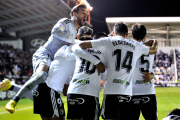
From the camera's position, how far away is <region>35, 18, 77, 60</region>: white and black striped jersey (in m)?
3.90

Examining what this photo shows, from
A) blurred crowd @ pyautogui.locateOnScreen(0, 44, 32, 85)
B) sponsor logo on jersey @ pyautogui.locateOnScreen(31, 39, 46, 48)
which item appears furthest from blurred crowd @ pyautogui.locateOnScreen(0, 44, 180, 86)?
sponsor logo on jersey @ pyautogui.locateOnScreen(31, 39, 46, 48)

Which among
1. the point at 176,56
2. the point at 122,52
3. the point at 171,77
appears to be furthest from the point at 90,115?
the point at 176,56

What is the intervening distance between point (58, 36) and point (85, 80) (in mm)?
1390

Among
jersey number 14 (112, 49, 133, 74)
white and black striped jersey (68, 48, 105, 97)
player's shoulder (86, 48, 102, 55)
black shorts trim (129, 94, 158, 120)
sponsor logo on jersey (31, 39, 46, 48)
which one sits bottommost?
black shorts trim (129, 94, 158, 120)

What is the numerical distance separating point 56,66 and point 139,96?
139 centimetres

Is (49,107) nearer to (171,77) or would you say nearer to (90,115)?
(90,115)

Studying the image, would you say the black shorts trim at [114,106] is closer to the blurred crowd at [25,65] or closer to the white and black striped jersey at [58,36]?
the white and black striped jersey at [58,36]

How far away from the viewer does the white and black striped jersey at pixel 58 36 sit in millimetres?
3900

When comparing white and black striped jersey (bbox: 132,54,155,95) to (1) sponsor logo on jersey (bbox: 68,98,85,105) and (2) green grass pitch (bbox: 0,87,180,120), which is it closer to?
(1) sponsor logo on jersey (bbox: 68,98,85,105)

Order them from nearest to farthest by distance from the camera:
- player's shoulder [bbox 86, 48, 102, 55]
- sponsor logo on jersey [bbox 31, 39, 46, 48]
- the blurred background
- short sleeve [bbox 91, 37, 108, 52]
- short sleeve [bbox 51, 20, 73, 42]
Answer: short sleeve [bbox 91, 37, 108, 52]
player's shoulder [bbox 86, 48, 102, 55]
short sleeve [bbox 51, 20, 73, 42]
the blurred background
sponsor logo on jersey [bbox 31, 39, 46, 48]

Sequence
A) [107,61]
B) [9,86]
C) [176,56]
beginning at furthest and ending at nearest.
→ [176,56] → [9,86] → [107,61]

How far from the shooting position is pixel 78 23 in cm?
416

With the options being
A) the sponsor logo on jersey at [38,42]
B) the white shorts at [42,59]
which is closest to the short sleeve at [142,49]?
the white shorts at [42,59]

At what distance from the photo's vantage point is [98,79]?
297 cm
